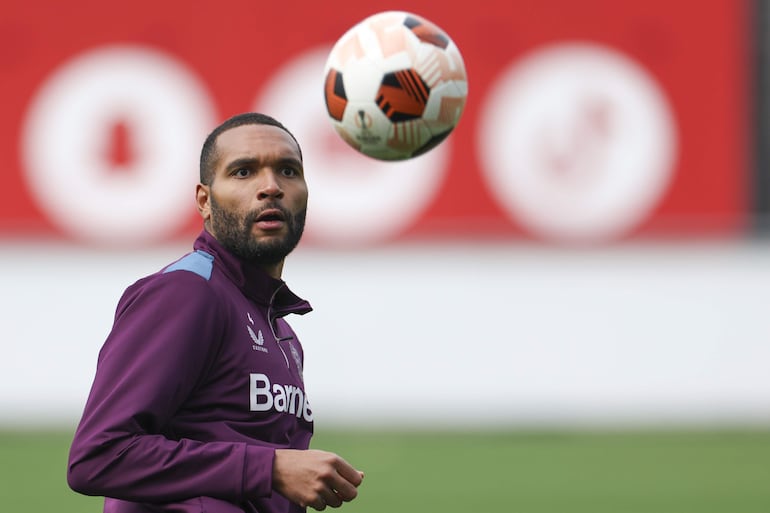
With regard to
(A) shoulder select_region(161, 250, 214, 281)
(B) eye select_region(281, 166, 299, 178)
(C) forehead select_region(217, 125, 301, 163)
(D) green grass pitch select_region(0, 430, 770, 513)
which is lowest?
(A) shoulder select_region(161, 250, 214, 281)

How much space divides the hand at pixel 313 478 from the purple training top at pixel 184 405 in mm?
38

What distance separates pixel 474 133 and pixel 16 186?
478cm

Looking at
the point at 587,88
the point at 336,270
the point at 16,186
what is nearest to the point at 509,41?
the point at 587,88

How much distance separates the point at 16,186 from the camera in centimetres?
1399

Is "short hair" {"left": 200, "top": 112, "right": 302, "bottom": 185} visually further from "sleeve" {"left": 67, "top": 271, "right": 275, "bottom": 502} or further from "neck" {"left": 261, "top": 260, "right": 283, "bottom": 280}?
"sleeve" {"left": 67, "top": 271, "right": 275, "bottom": 502}

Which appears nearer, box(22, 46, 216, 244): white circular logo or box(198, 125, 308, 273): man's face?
box(198, 125, 308, 273): man's face

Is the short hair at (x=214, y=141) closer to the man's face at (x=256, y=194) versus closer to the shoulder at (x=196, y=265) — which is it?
the man's face at (x=256, y=194)

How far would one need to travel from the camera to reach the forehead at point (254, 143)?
157 inches

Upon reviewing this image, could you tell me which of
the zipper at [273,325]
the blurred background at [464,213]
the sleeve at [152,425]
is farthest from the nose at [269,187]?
the blurred background at [464,213]

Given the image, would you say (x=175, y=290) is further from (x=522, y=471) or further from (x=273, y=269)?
(x=522, y=471)

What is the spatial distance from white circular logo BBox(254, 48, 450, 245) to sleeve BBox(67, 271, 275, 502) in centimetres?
954

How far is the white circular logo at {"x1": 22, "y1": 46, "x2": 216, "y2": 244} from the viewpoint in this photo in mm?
13695

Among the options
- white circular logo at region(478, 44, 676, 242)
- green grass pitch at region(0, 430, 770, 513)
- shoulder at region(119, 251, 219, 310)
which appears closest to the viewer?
shoulder at region(119, 251, 219, 310)

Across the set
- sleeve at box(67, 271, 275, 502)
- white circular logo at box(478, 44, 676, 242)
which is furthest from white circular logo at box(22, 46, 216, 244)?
sleeve at box(67, 271, 275, 502)
